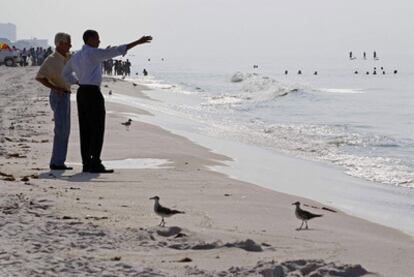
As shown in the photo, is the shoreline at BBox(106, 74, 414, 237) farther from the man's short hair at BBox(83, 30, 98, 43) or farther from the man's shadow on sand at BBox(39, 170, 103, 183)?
the man's short hair at BBox(83, 30, 98, 43)

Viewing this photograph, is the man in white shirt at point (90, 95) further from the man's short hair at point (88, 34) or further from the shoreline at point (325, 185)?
the shoreline at point (325, 185)

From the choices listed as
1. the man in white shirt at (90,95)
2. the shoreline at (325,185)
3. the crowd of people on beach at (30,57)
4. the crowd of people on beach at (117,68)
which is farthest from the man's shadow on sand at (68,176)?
the crowd of people on beach at (117,68)

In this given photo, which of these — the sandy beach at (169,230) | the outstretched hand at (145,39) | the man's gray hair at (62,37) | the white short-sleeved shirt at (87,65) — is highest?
the man's gray hair at (62,37)

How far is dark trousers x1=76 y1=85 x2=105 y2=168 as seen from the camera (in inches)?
340

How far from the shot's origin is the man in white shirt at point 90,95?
8531mm

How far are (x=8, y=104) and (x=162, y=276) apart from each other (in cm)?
1743

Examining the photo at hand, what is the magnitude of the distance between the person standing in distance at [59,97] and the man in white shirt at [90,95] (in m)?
0.22

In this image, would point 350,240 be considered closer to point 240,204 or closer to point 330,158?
point 240,204

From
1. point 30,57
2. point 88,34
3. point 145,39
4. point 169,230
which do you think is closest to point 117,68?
point 30,57

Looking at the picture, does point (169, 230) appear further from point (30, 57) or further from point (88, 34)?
point (30, 57)

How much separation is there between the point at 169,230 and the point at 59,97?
3.74 m

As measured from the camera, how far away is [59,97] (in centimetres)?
891

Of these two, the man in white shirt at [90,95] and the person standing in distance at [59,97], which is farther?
the person standing in distance at [59,97]

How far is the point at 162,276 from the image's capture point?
452 centimetres
